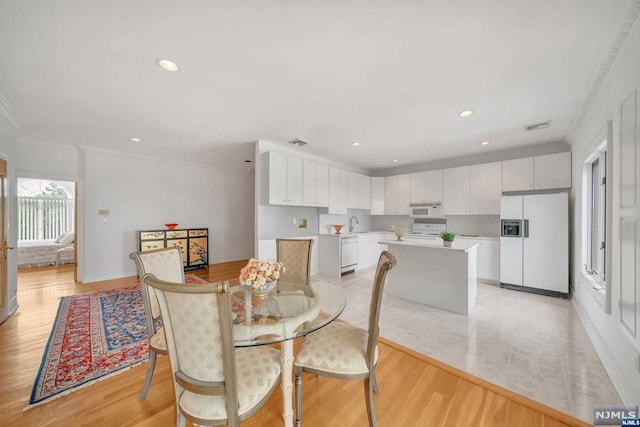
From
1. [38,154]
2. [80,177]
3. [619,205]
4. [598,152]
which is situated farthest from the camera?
[80,177]

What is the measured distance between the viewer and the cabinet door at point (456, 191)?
15.9 ft

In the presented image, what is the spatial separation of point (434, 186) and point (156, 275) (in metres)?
5.30

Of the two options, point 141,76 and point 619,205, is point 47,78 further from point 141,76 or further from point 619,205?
point 619,205

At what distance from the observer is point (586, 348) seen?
2.25m

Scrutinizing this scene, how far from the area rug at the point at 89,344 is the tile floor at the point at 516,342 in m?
1.91

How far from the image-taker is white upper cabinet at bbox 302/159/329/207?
4.68 meters

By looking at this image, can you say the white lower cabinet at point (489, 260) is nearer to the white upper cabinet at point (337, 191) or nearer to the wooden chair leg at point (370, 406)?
the white upper cabinet at point (337, 191)

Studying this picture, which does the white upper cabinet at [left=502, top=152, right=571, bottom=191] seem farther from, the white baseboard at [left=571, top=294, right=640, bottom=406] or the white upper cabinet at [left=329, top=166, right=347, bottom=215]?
the white upper cabinet at [left=329, top=166, right=347, bottom=215]

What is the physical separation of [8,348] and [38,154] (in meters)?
3.47

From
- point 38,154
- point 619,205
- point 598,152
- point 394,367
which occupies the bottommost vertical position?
point 394,367

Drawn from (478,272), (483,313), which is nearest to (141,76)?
(483,313)

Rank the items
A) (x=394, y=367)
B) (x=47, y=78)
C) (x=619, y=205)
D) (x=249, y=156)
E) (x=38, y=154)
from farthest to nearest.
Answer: (x=249, y=156) → (x=38, y=154) → (x=47, y=78) → (x=394, y=367) → (x=619, y=205)

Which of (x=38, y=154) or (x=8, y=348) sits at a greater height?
(x=38, y=154)

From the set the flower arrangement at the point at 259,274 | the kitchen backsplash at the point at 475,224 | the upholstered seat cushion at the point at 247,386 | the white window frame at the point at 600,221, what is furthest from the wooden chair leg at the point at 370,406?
the kitchen backsplash at the point at 475,224
